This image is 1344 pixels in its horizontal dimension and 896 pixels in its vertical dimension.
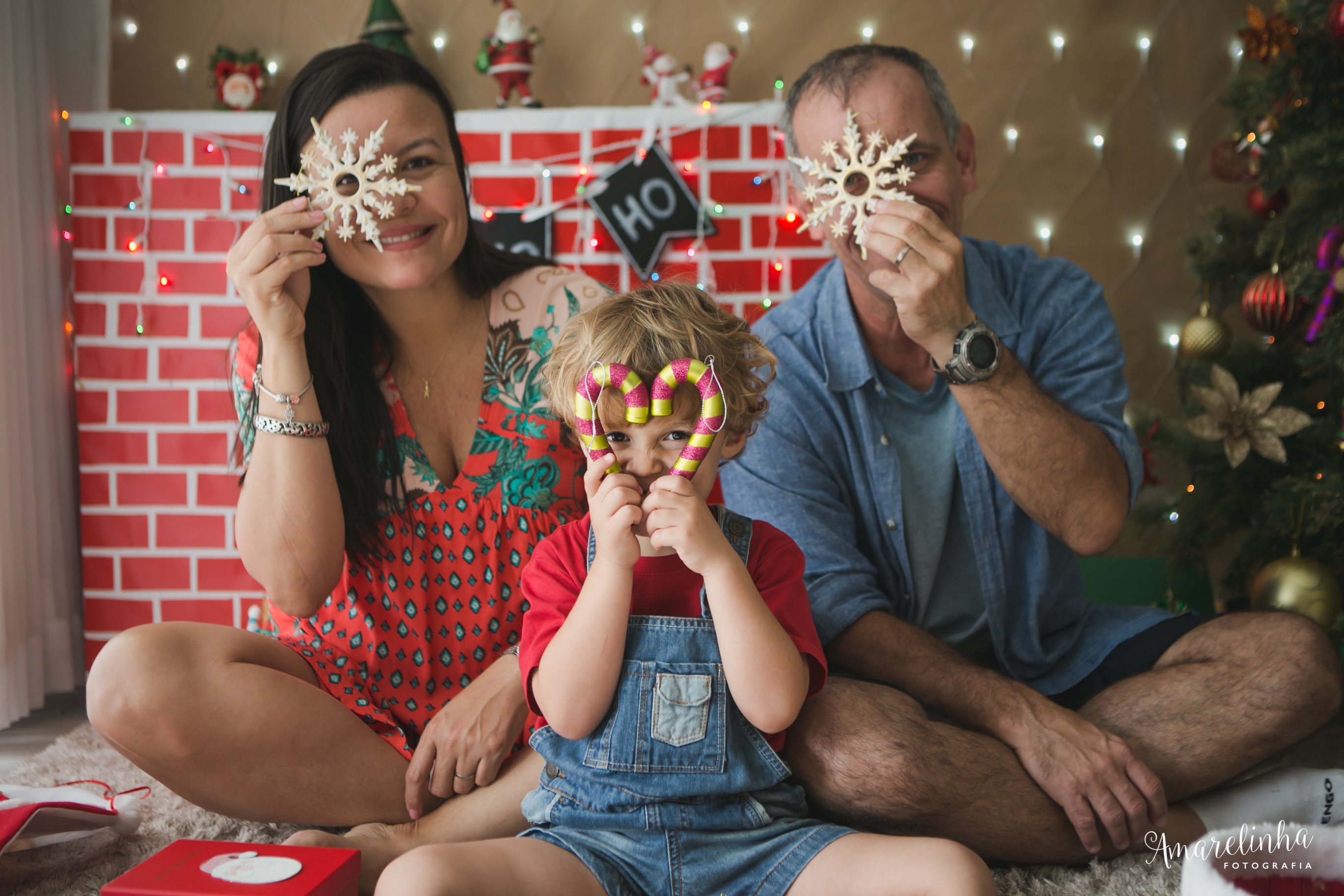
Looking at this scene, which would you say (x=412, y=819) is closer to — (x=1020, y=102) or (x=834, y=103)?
(x=834, y=103)

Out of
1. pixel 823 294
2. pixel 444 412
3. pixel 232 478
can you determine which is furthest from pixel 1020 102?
pixel 232 478

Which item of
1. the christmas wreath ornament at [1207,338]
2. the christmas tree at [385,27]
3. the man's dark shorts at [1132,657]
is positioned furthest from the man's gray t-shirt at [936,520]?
the christmas tree at [385,27]

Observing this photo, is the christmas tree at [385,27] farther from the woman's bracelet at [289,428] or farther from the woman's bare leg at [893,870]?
the woman's bare leg at [893,870]

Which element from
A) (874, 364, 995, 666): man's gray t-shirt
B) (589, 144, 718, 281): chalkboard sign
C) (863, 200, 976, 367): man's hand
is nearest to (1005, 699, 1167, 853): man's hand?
(874, 364, 995, 666): man's gray t-shirt

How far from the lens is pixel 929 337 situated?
1488 mm

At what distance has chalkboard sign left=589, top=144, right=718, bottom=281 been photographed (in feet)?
8.73

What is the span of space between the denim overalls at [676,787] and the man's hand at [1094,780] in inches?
13.3

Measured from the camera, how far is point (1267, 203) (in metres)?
2.36

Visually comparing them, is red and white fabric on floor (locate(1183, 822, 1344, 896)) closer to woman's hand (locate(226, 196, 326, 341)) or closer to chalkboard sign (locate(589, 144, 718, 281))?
woman's hand (locate(226, 196, 326, 341))

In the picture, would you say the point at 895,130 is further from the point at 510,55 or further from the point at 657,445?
the point at 510,55

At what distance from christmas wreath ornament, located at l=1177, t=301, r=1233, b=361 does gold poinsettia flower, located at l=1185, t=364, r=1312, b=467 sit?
2.6 inches

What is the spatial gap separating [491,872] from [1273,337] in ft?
7.48

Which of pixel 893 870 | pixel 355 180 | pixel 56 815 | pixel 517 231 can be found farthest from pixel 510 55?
pixel 893 870

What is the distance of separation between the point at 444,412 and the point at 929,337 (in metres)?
0.85
